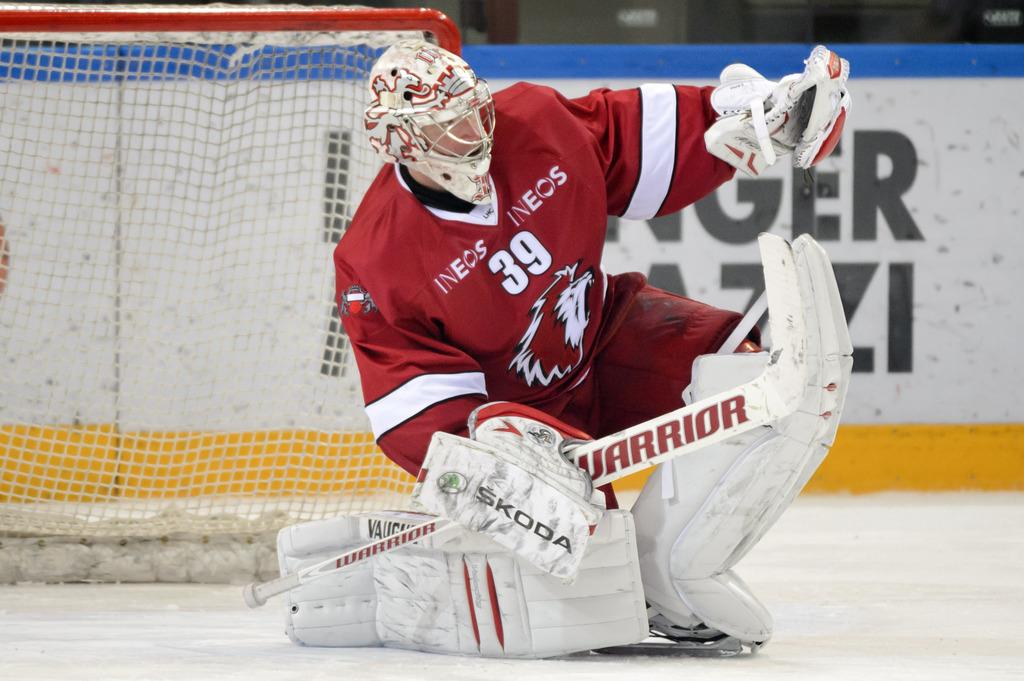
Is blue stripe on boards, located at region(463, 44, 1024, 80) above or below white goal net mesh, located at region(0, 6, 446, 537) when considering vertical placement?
above

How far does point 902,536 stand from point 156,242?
190 cm

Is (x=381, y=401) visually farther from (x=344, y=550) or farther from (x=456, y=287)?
(x=344, y=550)

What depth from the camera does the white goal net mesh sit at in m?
3.11

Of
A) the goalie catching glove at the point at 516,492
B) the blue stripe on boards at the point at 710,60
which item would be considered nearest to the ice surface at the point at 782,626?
the goalie catching glove at the point at 516,492

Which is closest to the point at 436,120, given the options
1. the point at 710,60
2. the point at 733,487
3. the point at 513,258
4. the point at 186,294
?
the point at 513,258

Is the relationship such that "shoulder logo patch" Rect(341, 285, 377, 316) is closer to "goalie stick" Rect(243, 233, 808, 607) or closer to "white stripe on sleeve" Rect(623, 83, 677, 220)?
"goalie stick" Rect(243, 233, 808, 607)

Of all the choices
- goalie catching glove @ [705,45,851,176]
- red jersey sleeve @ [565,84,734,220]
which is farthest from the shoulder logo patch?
goalie catching glove @ [705,45,851,176]

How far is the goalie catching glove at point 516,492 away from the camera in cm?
175

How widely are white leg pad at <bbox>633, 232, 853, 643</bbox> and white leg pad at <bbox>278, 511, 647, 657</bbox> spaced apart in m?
0.08

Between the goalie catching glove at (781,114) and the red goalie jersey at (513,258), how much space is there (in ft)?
0.31

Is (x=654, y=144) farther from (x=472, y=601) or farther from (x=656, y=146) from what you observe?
(x=472, y=601)

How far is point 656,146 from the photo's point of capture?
214 cm

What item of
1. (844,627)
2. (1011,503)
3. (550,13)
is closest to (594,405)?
(844,627)

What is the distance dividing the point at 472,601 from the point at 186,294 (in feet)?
5.52
